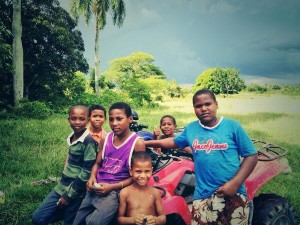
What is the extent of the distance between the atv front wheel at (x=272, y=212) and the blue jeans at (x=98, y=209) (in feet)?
Result: 5.24

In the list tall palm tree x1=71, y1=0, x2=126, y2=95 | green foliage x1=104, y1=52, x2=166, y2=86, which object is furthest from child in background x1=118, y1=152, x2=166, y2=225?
green foliage x1=104, y1=52, x2=166, y2=86

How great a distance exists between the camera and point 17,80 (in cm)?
1645

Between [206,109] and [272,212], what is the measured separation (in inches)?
59.8

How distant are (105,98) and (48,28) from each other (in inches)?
243

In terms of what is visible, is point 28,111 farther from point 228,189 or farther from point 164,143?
point 228,189

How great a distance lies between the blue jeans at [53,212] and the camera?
3.10 m

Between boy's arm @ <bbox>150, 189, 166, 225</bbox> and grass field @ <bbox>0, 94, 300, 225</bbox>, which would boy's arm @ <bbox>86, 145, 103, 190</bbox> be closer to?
boy's arm @ <bbox>150, 189, 166, 225</bbox>

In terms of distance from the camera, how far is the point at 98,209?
2568 millimetres

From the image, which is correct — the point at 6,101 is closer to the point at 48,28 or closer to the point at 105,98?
the point at 48,28

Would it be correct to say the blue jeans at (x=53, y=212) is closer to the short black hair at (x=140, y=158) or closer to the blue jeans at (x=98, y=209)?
the blue jeans at (x=98, y=209)

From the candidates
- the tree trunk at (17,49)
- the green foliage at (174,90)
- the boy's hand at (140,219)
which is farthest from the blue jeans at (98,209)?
the green foliage at (174,90)

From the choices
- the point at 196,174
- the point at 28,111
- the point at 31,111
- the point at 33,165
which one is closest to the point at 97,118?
the point at 196,174

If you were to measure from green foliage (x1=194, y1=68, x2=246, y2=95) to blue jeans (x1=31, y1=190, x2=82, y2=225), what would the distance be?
70.5m

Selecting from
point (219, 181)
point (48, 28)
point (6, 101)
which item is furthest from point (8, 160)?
point (48, 28)
